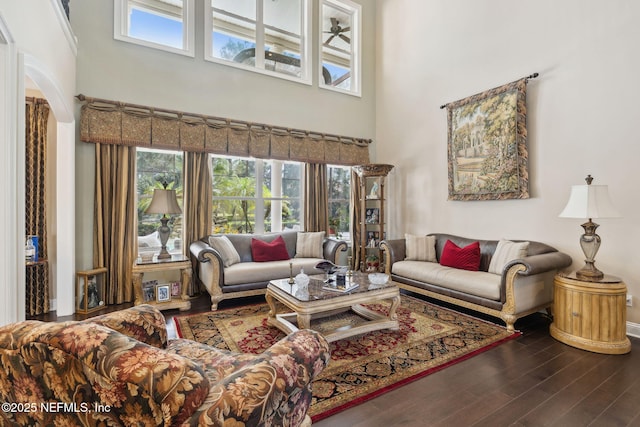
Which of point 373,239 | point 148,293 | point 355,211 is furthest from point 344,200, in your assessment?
point 148,293

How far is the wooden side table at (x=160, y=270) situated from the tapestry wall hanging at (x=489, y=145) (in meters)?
3.86

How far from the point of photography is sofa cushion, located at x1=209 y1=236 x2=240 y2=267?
4.03m

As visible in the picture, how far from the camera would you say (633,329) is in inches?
116

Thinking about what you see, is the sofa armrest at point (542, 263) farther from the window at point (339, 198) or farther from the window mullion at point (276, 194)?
the window mullion at point (276, 194)

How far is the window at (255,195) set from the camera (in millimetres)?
4730

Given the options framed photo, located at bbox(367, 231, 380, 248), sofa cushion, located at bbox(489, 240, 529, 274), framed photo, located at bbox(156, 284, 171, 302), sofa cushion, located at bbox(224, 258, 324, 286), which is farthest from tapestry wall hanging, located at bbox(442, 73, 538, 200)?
framed photo, located at bbox(156, 284, 171, 302)

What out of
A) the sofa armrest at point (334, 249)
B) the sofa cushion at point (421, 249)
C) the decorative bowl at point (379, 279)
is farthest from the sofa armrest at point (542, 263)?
the sofa armrest at point (334, 249)

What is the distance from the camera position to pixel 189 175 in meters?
4.34

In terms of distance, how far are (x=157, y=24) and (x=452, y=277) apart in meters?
5.17

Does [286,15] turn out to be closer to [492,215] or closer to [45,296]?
[492,215]

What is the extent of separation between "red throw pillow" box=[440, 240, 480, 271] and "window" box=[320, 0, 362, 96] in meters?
3.50

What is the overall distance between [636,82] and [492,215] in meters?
1.90

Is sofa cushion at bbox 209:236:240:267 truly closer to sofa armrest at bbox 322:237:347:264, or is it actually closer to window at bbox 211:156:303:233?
window at bbox 211:156:303:233

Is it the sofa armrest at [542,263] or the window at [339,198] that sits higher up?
the window at [339,198]
